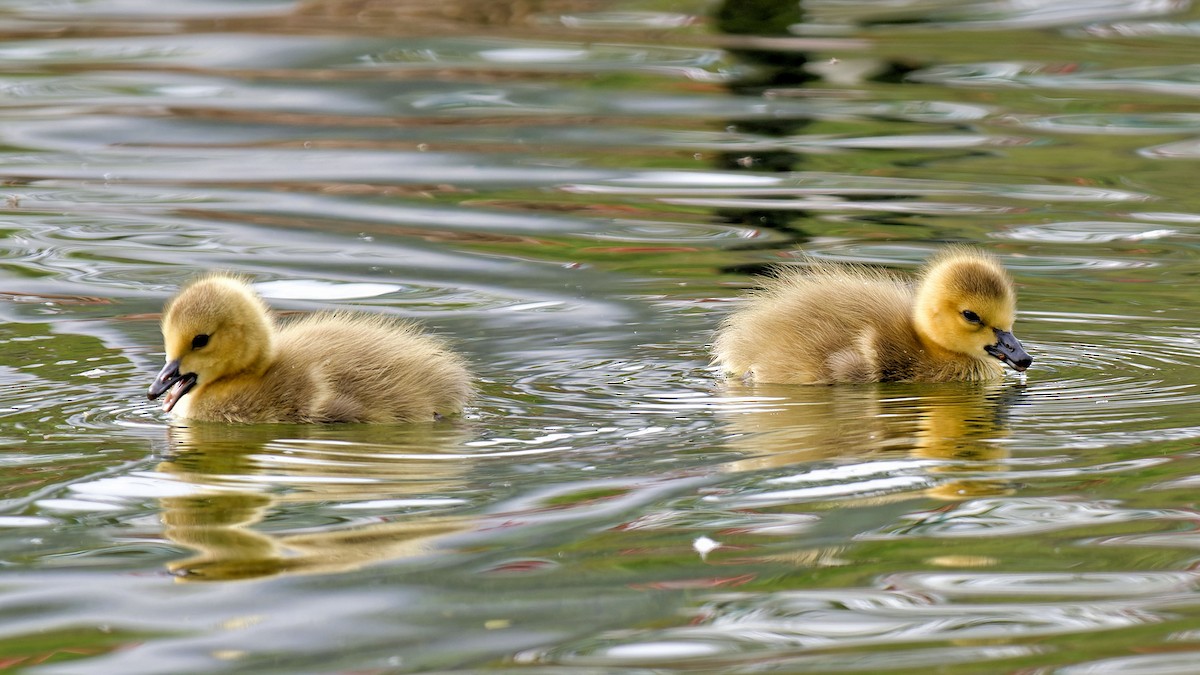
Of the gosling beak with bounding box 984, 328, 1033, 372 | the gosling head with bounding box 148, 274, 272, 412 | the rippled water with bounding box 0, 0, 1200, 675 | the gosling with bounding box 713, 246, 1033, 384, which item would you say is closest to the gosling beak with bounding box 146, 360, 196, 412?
the gosling head with bounding box 148, 274, 272, 412

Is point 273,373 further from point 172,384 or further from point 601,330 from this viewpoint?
point 601,330

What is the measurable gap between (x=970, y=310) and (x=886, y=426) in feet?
2.99

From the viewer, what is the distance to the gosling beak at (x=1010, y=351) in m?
6.47

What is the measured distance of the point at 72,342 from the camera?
704 cm

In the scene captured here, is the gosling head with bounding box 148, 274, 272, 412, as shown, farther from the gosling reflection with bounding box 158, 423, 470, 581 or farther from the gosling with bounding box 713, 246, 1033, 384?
the gosling with bounding box 713, 246, 1033, 384

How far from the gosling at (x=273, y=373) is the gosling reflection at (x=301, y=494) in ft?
0.24

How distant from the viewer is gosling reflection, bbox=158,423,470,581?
4.54 m

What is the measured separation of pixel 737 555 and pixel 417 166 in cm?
661

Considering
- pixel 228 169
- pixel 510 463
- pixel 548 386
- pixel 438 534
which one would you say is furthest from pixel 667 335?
pixel 228 169

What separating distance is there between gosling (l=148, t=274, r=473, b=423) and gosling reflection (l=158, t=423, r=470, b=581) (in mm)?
74

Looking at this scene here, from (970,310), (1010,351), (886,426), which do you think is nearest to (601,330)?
(970,310)

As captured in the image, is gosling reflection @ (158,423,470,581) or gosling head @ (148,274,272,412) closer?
gosling reflection @ (158,423,470,581)

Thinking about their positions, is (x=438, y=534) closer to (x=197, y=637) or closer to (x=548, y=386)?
(x=197, y=637)

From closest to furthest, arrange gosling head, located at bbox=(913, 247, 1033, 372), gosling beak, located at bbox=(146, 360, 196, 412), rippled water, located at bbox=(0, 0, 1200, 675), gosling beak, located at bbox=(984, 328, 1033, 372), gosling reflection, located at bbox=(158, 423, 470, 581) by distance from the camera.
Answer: rippled water, located at bbox=(0, 0, 1200, 675) → gosling reflection, located at bbox=(158, 423, 470, 581) → gosling beak, located at bbox=(146, 360, 196, 412) → gosling beak, located at bbox=(984, 328, 1033, 372) → gosling head, located at bbox=(913, 247, 1033, 372)
